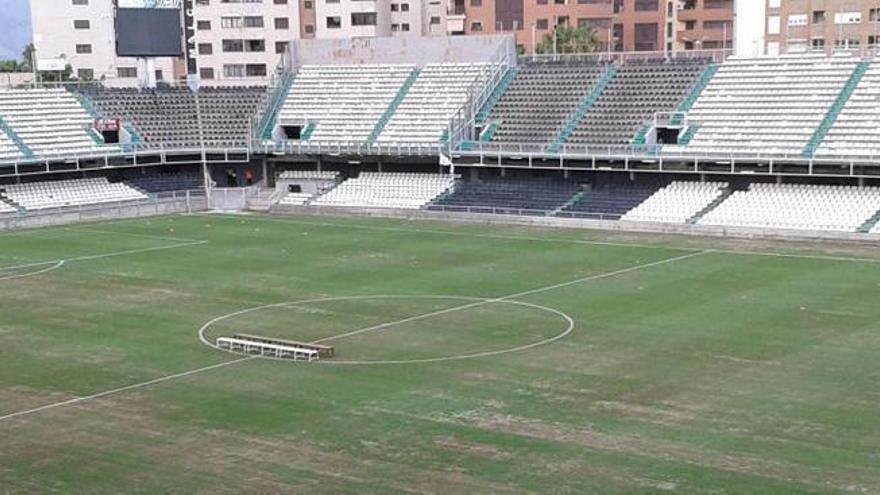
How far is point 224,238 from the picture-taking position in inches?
2053

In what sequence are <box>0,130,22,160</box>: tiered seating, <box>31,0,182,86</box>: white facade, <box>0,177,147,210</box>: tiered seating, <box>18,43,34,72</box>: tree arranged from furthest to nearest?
<box>18,43,34,72</box>: tree
<box>31,0,182,86</box>: white facade
<box>0,130,22,160</box>: tiered seating
<box>0,177,147,210</box>: tiered seating

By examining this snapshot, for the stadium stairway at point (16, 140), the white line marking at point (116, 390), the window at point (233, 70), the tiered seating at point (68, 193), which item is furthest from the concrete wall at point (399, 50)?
the white line marking at point (116, 390)

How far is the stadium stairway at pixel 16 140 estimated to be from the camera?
6238 cm

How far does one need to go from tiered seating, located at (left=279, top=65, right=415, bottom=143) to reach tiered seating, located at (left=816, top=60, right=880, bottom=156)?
85.9 ft

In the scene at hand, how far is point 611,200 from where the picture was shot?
187 feet

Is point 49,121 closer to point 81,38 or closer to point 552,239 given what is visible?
point 552,239

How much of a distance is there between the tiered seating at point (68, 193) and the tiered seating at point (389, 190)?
11.0 metres

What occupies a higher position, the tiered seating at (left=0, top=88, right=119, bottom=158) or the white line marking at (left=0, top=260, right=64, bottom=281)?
the tiered seating at (left=0, top=88, right=119, bottom=158)

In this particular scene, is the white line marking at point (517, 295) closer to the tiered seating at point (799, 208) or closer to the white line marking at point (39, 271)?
the tiered seating at point (799, 208)

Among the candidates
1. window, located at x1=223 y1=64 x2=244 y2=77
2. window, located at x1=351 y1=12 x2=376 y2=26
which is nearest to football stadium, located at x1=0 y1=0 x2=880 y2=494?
window, located at x1=223 y1=64 x2=244 y2=77

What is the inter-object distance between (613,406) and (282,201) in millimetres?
44214

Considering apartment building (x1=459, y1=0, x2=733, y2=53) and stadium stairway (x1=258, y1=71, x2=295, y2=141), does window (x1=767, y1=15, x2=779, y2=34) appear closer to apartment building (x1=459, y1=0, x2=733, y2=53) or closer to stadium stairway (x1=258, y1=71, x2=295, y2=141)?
apartment building (x1=459, y1=0, x2=733, y2=53)

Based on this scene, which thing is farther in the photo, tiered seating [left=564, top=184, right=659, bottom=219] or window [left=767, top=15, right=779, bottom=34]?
window [left=767, top=15, right=779, bottom=34]

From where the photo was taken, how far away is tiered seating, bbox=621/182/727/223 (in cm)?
5338
